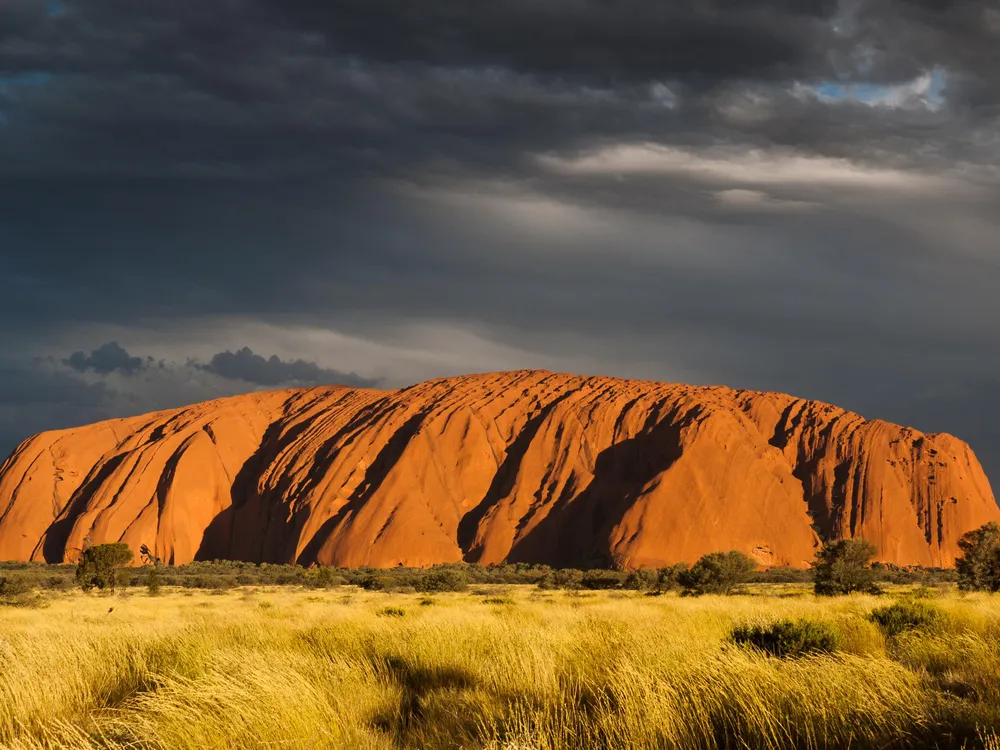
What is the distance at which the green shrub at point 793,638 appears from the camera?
9828mm

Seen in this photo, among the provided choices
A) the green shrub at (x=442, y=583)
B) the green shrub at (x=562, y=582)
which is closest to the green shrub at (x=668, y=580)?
the green shrub at (x=562, y=582)

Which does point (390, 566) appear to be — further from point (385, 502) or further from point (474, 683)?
point (474, 683)

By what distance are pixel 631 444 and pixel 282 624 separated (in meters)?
84.7

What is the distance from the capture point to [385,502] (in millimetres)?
90188

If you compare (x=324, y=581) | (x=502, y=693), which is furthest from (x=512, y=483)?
(x=502, y=693)

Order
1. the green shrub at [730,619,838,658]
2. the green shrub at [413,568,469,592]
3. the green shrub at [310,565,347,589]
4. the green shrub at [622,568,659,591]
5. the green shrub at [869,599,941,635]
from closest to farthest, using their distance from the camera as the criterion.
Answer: the green shrub at [730,619,838,658] → the green shrub at [869,599,941,635] → the green shrub at [622,568,659,591] → the green shrub at [413,568,469,592] → the green shrub at [310,565,347,589]

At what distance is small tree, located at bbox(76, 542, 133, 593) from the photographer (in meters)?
44.7

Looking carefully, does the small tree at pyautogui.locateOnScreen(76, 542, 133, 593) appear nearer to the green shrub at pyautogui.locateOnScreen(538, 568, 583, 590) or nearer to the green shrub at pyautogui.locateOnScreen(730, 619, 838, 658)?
the green shrub at pyautogui.locateOnScreen(538, 568, 583, 590)

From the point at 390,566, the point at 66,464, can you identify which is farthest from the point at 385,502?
the point at 66,464

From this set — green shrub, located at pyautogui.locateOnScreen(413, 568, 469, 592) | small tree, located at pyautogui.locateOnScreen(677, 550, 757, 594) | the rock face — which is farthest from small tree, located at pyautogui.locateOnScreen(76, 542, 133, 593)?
the rock face

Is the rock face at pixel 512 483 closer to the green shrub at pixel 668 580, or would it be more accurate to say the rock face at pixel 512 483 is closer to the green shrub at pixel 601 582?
the green shrub at pixel 601 582

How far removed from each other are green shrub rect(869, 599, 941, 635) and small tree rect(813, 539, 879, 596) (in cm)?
2165

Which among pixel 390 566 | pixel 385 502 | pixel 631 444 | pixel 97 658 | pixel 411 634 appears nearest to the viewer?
pixel 97 658

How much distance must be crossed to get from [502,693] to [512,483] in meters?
87.2
